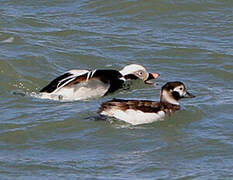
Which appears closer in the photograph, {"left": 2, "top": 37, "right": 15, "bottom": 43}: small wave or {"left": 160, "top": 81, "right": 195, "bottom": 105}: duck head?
{"left": 160, "top": 81, "right": 195, "bottom": 105}: duck head

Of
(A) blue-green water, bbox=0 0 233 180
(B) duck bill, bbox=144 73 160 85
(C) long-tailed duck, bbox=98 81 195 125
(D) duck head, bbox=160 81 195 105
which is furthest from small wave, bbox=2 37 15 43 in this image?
(C) long-tailed duck, bbox=98 81 195 125

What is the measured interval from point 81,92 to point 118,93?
1.83ft

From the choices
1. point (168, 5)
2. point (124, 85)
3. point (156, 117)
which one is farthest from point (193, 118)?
point (168, 5)

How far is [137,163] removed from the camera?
8375 millimetres

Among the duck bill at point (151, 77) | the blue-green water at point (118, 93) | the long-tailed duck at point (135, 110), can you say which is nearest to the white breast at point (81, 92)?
the blue-green water at point (118, 93)

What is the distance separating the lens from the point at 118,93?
11383 millimetres

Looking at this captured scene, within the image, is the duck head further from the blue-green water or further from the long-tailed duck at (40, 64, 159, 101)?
the long-tailed duck at (40, 64, 159, 101)

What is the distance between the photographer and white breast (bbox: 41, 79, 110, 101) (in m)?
10.9

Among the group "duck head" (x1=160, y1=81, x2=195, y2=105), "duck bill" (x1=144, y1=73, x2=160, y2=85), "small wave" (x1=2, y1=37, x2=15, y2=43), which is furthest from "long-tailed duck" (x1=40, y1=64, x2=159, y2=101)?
"small wave" (x1=2, y1=37, x2=15, y2=43)

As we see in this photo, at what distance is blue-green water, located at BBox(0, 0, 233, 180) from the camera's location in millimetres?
8398

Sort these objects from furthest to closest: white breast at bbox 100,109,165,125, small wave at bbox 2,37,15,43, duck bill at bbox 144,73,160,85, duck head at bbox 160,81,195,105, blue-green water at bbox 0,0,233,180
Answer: small wave at bbox 2,37,15,43 → duck bill at bbox 144,73,160,85 → duck head at bbox 160,81,195,105 → white breast at bbox 100,109,165,125 → blue-green water at bbox 0,0,233,180

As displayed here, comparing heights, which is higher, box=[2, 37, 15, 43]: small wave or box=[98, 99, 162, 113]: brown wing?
box=[2, 37, 15, 43]: small wave

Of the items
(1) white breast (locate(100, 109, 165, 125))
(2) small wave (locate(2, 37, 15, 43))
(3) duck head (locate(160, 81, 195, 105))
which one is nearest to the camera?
(1) white breast (locate(100, 109, 165, 125))

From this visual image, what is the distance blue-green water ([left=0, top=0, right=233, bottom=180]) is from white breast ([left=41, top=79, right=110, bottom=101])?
132 mm
